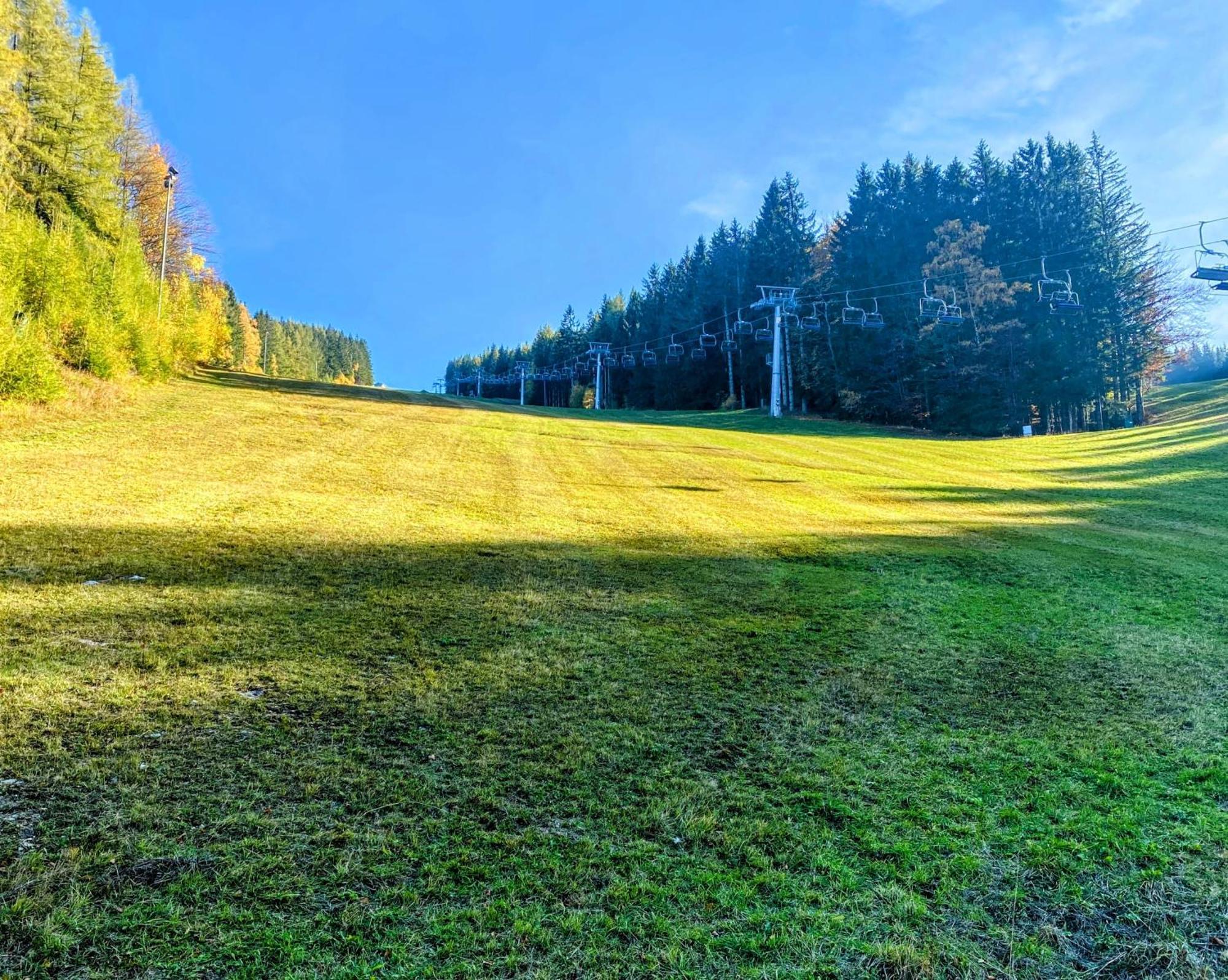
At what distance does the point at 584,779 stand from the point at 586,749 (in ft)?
0.99

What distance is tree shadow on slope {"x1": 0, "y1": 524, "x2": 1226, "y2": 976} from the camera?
7.09 feet

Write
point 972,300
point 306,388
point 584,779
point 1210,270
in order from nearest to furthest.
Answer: point 584,779, point 1210,270, point 306,388, point 972,300

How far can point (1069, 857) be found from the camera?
8.64 feet

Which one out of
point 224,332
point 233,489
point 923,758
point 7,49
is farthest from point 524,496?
point 224,332

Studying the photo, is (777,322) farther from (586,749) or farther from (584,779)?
(584,779)

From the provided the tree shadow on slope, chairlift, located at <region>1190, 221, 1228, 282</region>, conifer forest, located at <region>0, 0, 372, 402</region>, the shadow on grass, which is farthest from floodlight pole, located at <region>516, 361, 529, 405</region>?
the tree shadow on slope

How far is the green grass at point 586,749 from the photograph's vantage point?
2.16 metres

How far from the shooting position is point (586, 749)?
11.1 feet

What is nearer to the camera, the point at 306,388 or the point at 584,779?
the point at 584,779

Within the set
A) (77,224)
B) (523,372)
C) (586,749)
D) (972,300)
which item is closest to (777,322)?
(972,300)

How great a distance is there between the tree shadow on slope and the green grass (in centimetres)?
2

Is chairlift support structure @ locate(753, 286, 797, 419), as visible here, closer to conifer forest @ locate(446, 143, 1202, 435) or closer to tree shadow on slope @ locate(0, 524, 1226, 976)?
conifer forest @ locate(446, 143, 1202, 435)

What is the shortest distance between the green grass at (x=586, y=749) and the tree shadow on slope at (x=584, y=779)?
18 mm

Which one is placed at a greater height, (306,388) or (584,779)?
(306,388)
